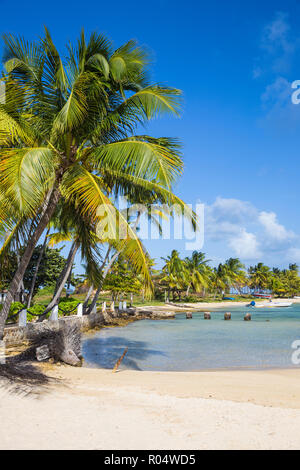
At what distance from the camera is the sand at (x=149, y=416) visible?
427 centimetres

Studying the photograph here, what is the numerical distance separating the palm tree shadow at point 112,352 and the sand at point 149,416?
402cm

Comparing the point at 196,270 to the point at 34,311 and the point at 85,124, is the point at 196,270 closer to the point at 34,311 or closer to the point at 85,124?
the point at 34,311

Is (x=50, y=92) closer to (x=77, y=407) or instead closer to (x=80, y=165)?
(x=80, y=165)

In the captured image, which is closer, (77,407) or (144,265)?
(77,407)

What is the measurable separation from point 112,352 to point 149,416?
31.0 ft

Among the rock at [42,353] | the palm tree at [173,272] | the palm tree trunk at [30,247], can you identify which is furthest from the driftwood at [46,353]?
the palm tree at [173,272]

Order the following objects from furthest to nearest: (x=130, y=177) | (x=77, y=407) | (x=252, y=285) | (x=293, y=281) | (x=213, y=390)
Result: 1. (x=293, y=281)
2. (x=252, y=285)
3. (x=130, y=177)
4. (x=213, y=390)
5. (x=77, y=407)

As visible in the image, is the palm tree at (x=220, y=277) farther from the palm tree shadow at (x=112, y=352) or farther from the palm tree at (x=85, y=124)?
the palm tree at (x=85, y=124)

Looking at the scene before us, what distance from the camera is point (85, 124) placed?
25.4ft

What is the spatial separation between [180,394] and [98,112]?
644 centimetres

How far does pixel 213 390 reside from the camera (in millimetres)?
7477

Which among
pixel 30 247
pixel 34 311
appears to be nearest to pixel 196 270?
pixel 34 311
